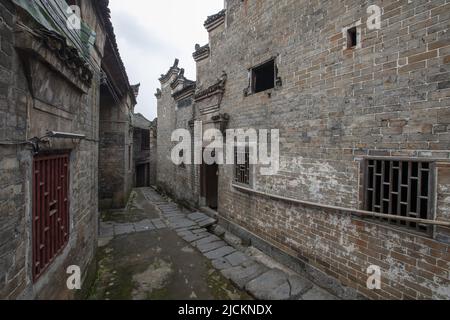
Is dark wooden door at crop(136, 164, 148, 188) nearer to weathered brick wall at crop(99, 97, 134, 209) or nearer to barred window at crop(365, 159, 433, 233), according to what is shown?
weathered brick wall at crop(99, 97, 134, 209)

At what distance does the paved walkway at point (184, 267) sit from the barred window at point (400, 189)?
6.09 feet

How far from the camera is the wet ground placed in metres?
4.04

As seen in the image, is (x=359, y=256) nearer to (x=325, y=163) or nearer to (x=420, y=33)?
(x=325, y=163)

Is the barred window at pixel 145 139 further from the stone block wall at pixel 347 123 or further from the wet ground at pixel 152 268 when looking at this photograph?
the stone block wall at pixel 347 123

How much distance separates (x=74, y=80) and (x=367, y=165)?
445cm

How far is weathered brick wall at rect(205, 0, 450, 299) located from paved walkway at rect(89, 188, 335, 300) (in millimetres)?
715

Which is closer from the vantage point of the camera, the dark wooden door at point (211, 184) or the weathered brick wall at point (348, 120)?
the weathered brick wall at point (348, 120)

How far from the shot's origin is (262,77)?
20.0ft

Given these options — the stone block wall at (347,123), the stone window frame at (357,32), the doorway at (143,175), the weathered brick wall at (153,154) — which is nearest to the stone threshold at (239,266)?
the stone block wall at (347,123)

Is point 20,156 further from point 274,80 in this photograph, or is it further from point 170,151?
point 170,151

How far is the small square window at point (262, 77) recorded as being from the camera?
5.73 metres

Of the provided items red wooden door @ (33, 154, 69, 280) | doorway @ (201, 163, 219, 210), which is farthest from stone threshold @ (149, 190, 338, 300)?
red wooden door @ (33, 154, 69, 280)

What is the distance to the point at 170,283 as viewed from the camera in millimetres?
4328
